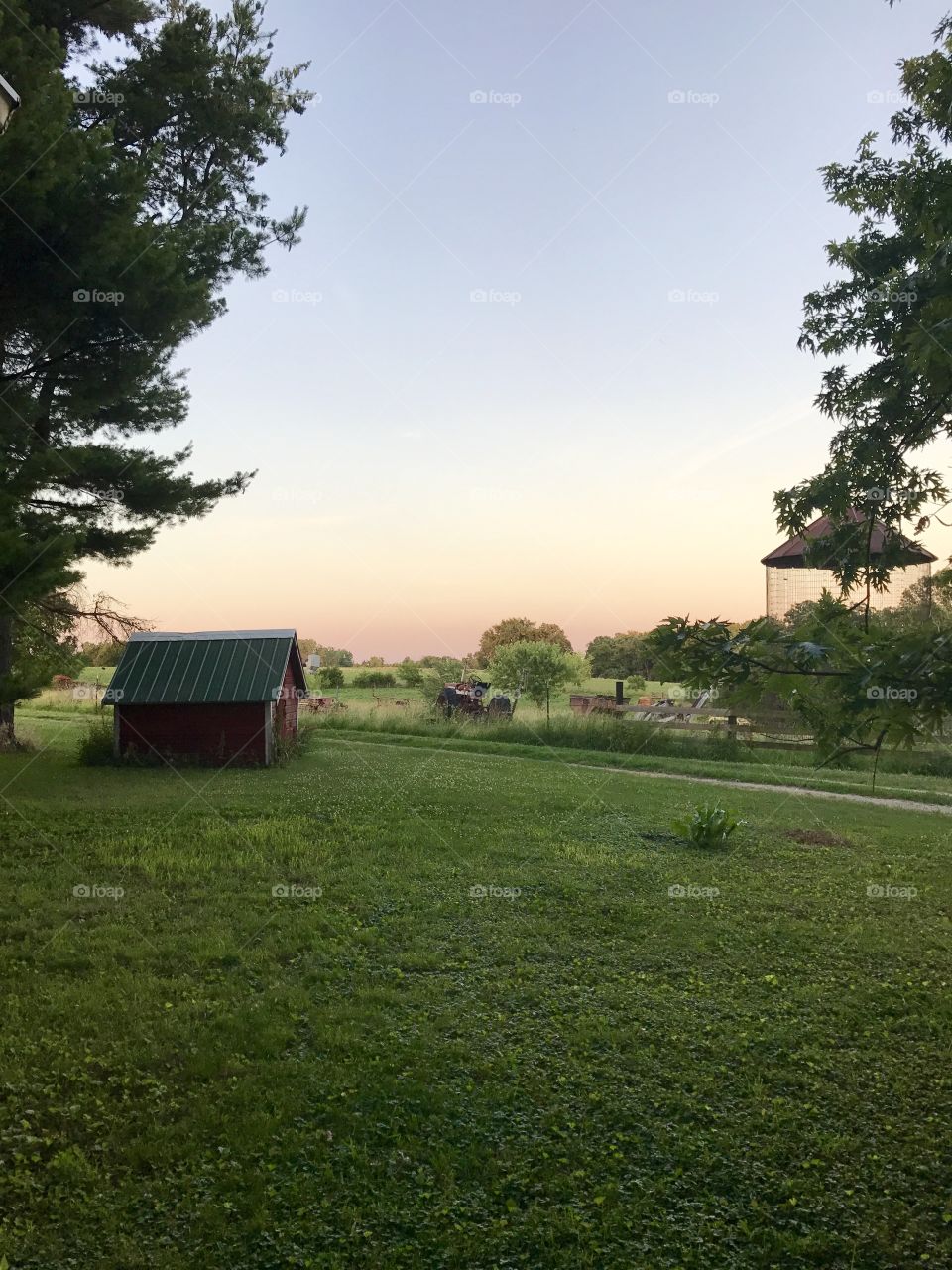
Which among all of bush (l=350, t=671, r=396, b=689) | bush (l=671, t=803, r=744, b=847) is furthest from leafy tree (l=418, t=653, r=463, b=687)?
bush (l=671, t=803, r=744, b=847)

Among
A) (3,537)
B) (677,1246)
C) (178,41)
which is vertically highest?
(178,41)

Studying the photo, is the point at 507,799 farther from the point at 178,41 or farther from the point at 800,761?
the point at 178,41

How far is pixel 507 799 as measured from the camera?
12758mm

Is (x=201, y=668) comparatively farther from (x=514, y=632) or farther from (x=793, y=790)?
(x=514, y=632)

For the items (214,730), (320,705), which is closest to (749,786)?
(214,730)

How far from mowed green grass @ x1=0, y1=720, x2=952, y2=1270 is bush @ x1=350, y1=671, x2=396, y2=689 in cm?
3279

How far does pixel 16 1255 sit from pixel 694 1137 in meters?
2.96

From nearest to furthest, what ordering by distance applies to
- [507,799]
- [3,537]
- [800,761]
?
[3,537], [507,799], [800,761]

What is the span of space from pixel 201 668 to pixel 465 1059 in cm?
1258

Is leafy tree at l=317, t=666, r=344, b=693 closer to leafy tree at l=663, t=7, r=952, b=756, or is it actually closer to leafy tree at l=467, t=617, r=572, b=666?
leafy tree at l=467, t=617, r=572, b=666

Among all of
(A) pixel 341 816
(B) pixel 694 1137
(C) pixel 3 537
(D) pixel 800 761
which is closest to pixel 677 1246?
(B) pixel 694 1137

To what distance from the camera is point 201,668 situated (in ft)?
52.9

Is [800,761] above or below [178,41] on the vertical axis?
below

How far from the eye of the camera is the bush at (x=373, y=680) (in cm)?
4245
